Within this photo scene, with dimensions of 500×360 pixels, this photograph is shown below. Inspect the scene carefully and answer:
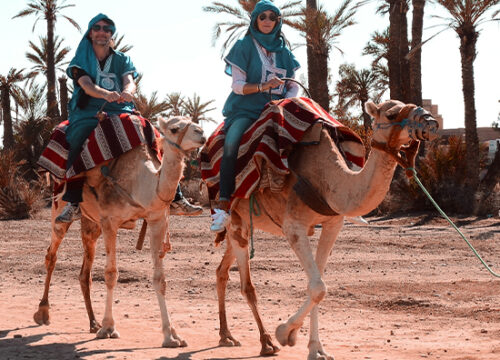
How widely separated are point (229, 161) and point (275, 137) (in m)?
0.56

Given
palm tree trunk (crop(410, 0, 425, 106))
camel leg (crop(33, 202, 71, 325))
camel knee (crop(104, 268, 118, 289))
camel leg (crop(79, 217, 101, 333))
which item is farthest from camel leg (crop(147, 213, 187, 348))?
palm tree trunk (crop(410, 0, 425, 106))

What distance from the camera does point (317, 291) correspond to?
6.39 meters

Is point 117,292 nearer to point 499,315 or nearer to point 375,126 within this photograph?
point 499,315

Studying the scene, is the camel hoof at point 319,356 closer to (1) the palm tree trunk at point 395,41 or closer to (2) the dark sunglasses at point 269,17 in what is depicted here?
(2) the dark sunglasses at point 269,17

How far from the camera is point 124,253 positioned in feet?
49.4

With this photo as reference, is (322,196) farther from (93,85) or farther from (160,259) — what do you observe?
(93,85)

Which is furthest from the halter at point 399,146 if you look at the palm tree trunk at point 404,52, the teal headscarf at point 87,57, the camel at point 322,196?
the palm tree trunk at point 404,52

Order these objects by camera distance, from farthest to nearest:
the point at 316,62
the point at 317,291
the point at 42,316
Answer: the point at 316,62
the point at 42,316
the point at 317,291

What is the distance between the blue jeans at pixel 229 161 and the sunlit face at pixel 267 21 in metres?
1.00

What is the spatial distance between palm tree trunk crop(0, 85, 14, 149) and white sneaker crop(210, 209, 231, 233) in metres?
33.9

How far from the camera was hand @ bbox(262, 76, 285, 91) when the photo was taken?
7384mm

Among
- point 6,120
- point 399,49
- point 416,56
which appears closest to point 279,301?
point 416,56

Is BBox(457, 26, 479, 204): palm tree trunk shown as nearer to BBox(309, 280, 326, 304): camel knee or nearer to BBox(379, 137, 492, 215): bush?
BBox(379, 137, 492, 215): bush

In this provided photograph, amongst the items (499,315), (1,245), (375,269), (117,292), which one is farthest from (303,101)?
(1,245)
